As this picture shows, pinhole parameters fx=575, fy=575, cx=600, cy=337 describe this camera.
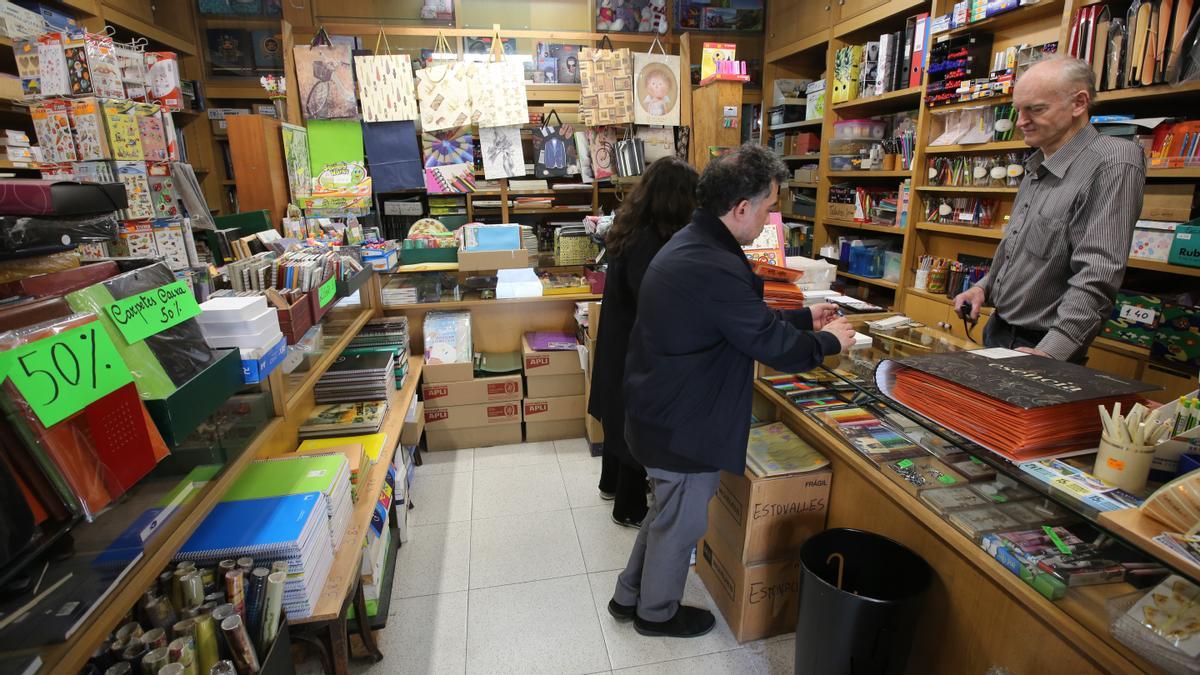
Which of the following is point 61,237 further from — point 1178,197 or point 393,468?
point 1178,197

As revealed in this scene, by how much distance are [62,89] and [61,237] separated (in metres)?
2.31

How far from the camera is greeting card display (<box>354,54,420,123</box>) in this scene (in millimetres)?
4145

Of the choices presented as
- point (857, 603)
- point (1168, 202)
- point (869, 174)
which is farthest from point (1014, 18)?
point (857, 603)

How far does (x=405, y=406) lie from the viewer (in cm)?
294

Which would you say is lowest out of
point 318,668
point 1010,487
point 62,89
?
point 318,668

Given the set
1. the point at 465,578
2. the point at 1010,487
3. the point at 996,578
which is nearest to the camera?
the point at 996,578

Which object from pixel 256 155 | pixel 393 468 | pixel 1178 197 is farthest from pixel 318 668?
pixel 1178 197

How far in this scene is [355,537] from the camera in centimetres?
189

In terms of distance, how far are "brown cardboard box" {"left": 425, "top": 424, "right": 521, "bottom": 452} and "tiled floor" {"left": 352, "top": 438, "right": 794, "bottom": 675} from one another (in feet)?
0.70

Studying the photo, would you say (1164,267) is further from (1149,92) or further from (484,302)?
(484,302)

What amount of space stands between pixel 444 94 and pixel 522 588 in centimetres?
351

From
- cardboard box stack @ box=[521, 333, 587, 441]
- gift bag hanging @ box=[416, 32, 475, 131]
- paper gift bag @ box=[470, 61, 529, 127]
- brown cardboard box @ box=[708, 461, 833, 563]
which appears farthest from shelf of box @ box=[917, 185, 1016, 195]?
gift bag hanging @ box=[416, 32, 475, 131]

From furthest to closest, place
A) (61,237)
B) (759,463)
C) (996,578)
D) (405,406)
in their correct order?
1. (405,406)
2. (759,463)
3. (996,578)
4. (61,237)

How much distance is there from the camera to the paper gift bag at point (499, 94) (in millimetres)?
4281
